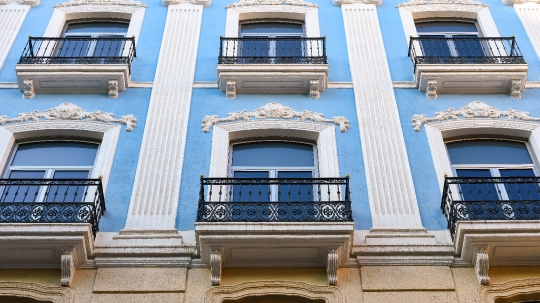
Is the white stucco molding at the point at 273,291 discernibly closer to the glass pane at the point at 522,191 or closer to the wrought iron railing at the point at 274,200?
the wrought iron railing at the point at 274,200

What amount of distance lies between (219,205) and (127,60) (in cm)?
460

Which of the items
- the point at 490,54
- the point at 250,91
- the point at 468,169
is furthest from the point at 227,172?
the point at 490,54

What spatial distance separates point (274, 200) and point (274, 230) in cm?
121

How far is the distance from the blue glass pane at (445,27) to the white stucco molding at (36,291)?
931 centimetres

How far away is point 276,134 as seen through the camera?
40.1ft

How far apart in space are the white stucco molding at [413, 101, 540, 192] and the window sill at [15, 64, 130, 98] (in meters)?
5.21

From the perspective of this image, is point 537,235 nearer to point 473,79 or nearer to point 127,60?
point 473,79

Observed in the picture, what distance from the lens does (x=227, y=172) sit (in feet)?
37.8

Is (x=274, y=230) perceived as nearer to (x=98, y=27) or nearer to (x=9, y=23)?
(x=98, y=27)

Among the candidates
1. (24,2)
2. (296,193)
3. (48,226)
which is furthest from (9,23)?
(296,193)

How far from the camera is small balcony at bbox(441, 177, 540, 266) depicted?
9.31 meters

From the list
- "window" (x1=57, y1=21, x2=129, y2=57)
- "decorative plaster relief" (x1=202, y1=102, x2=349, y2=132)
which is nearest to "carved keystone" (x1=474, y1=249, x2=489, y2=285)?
"decorative plaster relief" (x1=202, y1=102, x2=349, y2=132)

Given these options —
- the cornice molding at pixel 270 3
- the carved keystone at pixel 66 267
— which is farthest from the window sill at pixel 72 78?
the carved keystone at pixel 66 267

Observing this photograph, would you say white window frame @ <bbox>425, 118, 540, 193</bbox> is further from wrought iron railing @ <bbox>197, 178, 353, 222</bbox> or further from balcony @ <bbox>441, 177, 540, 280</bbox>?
wrought iron railing @ <bbox>197, 178, 353, 222</bbox>
